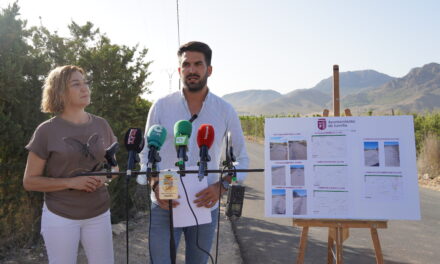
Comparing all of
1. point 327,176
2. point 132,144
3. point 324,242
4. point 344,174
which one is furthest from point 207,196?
point 324,242

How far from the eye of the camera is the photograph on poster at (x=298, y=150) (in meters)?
2.86

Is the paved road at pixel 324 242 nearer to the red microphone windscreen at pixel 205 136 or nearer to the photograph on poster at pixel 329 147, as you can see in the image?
the photograph on poster at pixel 329 147

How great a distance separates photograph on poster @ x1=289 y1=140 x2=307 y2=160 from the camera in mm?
2861

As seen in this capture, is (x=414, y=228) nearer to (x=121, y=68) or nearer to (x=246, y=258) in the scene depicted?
(x=246, y=258)

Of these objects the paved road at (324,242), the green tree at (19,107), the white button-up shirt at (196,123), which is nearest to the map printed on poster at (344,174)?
the white button-up shirt at (196,123)

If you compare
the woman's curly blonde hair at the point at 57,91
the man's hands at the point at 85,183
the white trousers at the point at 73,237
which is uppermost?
the woman's curly blonde hair at the point at 57,91

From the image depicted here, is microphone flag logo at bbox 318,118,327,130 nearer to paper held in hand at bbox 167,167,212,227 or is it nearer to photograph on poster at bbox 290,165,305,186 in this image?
photograph on poster at bbox 290,165,305,186

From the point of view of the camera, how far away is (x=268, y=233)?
606 cm

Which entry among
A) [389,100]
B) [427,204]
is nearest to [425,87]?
[389,100]

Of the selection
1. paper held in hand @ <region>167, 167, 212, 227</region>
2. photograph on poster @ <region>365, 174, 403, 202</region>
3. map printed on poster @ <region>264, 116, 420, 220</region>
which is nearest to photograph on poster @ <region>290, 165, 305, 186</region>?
map printed on poster @ <region>264, 116, 420, 220</region>

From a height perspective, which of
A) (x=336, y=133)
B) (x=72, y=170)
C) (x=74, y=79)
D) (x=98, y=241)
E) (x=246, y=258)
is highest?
(x=74, y=79)

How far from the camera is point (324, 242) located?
5.73m

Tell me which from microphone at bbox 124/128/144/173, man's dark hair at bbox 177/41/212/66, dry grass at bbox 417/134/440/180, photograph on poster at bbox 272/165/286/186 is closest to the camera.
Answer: microphone at bbox 124/128/144/173

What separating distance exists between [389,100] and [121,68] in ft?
553
